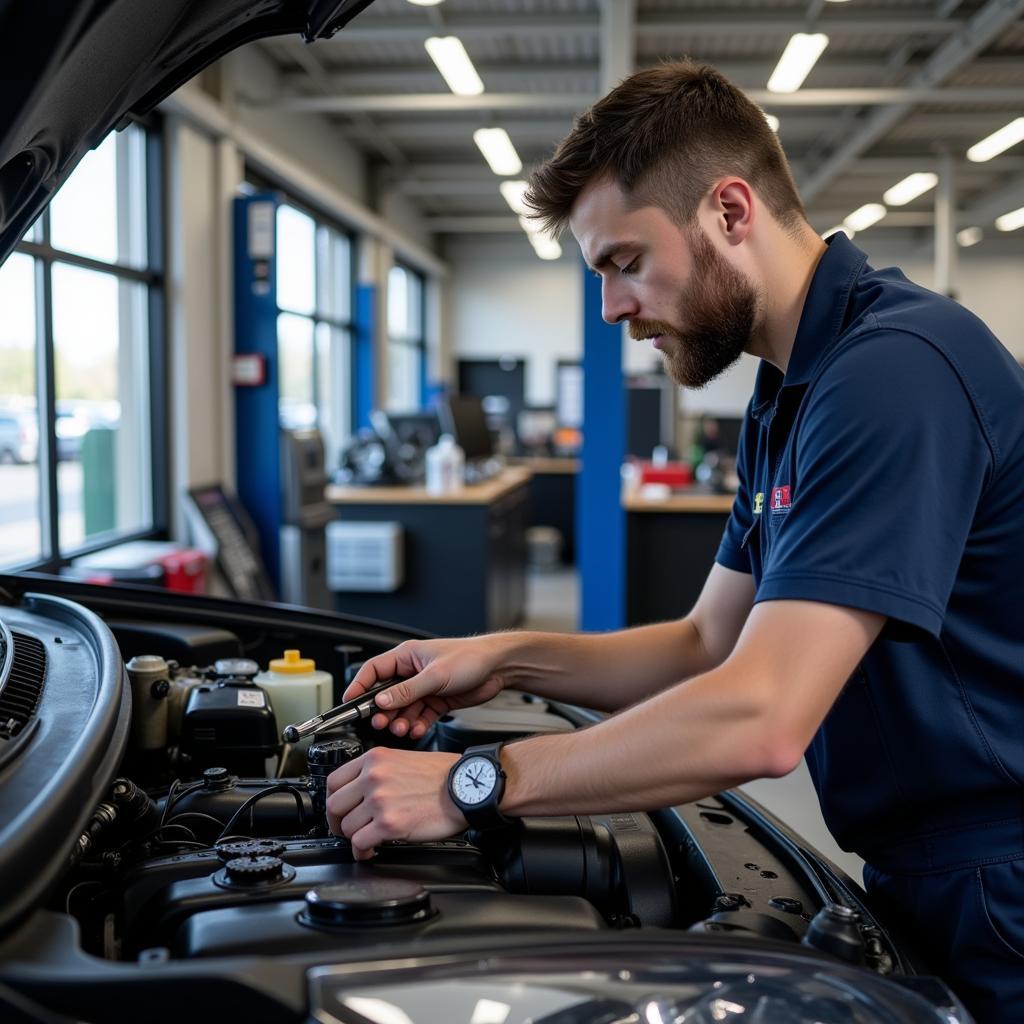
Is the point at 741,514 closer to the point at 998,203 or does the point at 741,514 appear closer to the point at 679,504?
the point at 679,504

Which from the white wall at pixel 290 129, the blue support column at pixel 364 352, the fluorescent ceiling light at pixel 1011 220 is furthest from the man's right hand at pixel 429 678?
the fluorescent ceiling light at pixel 1011 220

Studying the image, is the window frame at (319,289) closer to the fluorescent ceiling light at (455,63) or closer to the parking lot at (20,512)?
the fluorescent ceiling light at (455,63)

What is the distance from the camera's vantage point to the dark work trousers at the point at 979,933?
3.15 ft

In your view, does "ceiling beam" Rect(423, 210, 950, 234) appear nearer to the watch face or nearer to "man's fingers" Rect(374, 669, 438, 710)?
"man's fingers" Rect(374, 669, 438, 710)

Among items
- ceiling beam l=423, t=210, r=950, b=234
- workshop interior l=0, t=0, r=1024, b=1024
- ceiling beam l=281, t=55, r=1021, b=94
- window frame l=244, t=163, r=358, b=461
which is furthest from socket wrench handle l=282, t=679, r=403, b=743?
ceiling beam l=423, t=210, r=950, b=234

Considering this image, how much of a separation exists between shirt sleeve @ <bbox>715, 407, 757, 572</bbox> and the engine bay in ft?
1.01

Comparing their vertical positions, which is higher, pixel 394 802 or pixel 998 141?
pixel 998 141

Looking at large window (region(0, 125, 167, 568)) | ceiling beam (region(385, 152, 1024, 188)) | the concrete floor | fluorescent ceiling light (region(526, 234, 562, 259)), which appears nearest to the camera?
the concrete floor

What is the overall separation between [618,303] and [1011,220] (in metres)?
12.2

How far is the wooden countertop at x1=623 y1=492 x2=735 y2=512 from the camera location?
5.11 meters

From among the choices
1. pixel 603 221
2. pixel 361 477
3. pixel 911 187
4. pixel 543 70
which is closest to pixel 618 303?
pixel 603 221

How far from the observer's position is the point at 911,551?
90 centimetres

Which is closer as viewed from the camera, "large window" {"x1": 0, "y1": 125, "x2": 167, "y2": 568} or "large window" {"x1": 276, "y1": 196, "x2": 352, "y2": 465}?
"large window" {"x1": 0, "y1": 125, "x2": 167, "y2": 568}

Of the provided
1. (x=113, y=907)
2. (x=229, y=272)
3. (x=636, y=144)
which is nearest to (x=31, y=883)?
(x=113, y=907)
